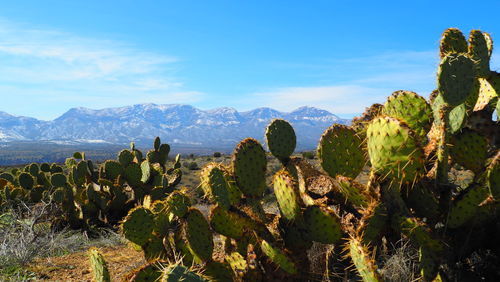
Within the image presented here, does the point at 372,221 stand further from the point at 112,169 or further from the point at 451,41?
the point at 112,169

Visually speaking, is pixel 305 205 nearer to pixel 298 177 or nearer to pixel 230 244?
pixel 298 177

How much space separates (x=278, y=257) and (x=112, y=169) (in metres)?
6.84

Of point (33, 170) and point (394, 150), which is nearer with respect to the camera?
point (394, 150)

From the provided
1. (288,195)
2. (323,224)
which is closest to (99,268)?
(288,195)

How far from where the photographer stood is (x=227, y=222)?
332 cm

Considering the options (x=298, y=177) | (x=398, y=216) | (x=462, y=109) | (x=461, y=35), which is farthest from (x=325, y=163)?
(x=461, y=35)

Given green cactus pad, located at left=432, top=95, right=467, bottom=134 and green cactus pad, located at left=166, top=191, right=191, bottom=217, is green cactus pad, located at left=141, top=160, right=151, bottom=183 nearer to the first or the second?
green cactus pad, located at left=166, top=191, right=191, bottom=217

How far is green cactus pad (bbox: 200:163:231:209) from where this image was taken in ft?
10.6

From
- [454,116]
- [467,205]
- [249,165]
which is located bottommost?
[467,205]

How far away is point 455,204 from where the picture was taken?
9.95ft

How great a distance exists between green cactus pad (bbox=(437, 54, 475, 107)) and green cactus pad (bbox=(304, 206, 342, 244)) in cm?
111

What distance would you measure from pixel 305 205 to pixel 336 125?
0.78 meters

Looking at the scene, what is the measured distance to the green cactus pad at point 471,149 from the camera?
3.13 meters

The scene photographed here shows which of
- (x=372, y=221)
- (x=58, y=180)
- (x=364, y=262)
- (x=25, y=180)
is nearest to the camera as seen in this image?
(x=364, y=262)
